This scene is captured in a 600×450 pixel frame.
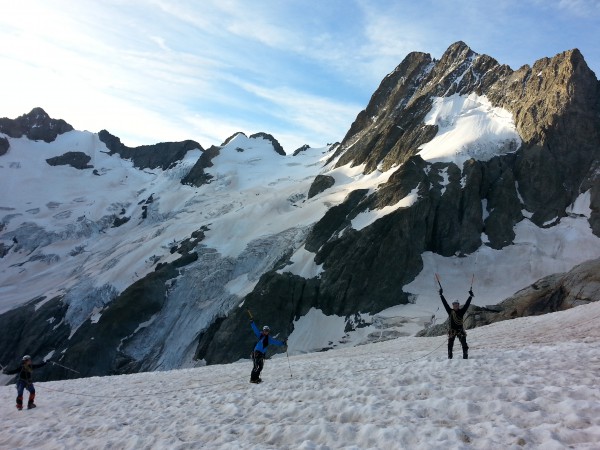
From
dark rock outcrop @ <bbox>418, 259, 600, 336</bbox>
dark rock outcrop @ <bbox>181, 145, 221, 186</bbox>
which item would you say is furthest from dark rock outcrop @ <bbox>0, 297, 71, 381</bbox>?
dark rock outcrop @ <bbox>418, 259, 600, 336</bbox>

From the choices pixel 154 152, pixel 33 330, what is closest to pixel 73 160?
pixel 154 152

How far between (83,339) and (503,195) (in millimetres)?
59520

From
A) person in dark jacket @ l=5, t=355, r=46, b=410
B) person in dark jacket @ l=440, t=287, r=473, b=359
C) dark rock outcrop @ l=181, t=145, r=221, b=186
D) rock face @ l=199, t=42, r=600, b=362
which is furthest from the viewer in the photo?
dark rock outcrop @ l=181, t=145, r=221, b=186

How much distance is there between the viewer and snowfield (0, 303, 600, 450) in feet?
24.3

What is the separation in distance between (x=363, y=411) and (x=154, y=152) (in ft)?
580

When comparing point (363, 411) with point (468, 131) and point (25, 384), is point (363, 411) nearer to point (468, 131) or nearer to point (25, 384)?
point (25, 384)

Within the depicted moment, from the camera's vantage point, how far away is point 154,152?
568 feet

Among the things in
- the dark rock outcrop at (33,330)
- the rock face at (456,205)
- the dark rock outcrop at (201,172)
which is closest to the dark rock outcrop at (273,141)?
the dark rock outcrop at (201,172)

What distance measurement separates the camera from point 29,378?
1689 centimetres

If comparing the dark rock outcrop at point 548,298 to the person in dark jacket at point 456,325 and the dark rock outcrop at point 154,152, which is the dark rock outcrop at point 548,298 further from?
the dark rock outcrop at point 154,152

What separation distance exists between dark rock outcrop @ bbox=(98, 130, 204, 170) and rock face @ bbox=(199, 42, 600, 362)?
361 ft

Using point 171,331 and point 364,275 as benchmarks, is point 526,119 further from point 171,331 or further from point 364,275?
point 171,331

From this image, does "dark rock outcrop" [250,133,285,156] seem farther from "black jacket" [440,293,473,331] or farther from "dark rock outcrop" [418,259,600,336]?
"black jacket" [440,293,473,331]

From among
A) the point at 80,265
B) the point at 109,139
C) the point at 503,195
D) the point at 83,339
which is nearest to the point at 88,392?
the point at 83,339
